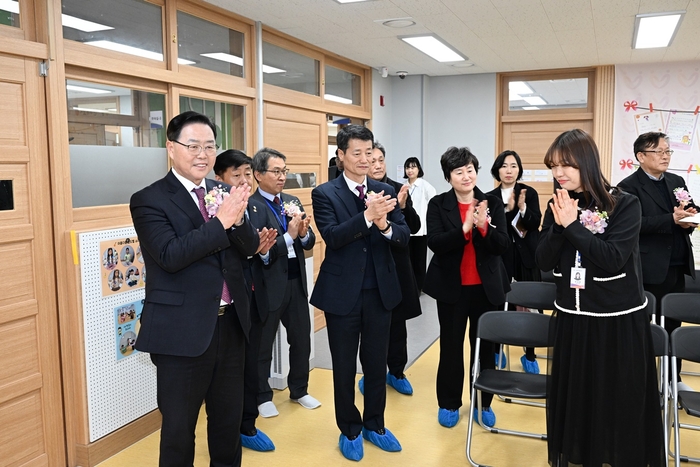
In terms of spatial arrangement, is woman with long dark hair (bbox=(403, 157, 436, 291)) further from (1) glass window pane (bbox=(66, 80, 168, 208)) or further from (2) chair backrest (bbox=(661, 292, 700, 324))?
(1) glass window pane (bbox=(66, 80, 168, 208))

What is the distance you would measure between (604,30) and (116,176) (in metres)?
4.49

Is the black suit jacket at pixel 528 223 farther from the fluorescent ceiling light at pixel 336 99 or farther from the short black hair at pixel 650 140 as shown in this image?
the fluorescent ceiling light at pixel 336 99

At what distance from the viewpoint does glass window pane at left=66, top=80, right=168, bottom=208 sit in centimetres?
346

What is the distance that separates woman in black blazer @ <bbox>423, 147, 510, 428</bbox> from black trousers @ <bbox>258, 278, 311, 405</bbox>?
900 mm

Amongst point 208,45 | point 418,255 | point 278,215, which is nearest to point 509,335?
point 278,215

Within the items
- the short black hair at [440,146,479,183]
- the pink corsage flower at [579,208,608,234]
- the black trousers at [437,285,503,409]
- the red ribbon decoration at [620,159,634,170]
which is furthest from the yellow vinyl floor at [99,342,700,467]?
the red ribbon decoration at [620,159,634,170]

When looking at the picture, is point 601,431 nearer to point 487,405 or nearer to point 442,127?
point 487,405

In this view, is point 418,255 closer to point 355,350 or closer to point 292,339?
point 292,339

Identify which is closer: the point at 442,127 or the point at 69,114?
the point at 69,114

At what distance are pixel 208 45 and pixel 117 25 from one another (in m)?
1.03

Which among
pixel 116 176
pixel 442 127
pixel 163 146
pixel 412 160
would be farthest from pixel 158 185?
pixel 442 127

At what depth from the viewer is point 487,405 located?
381 centimetres

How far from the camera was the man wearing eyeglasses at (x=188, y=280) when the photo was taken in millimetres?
2365

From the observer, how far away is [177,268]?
232 centimetres
